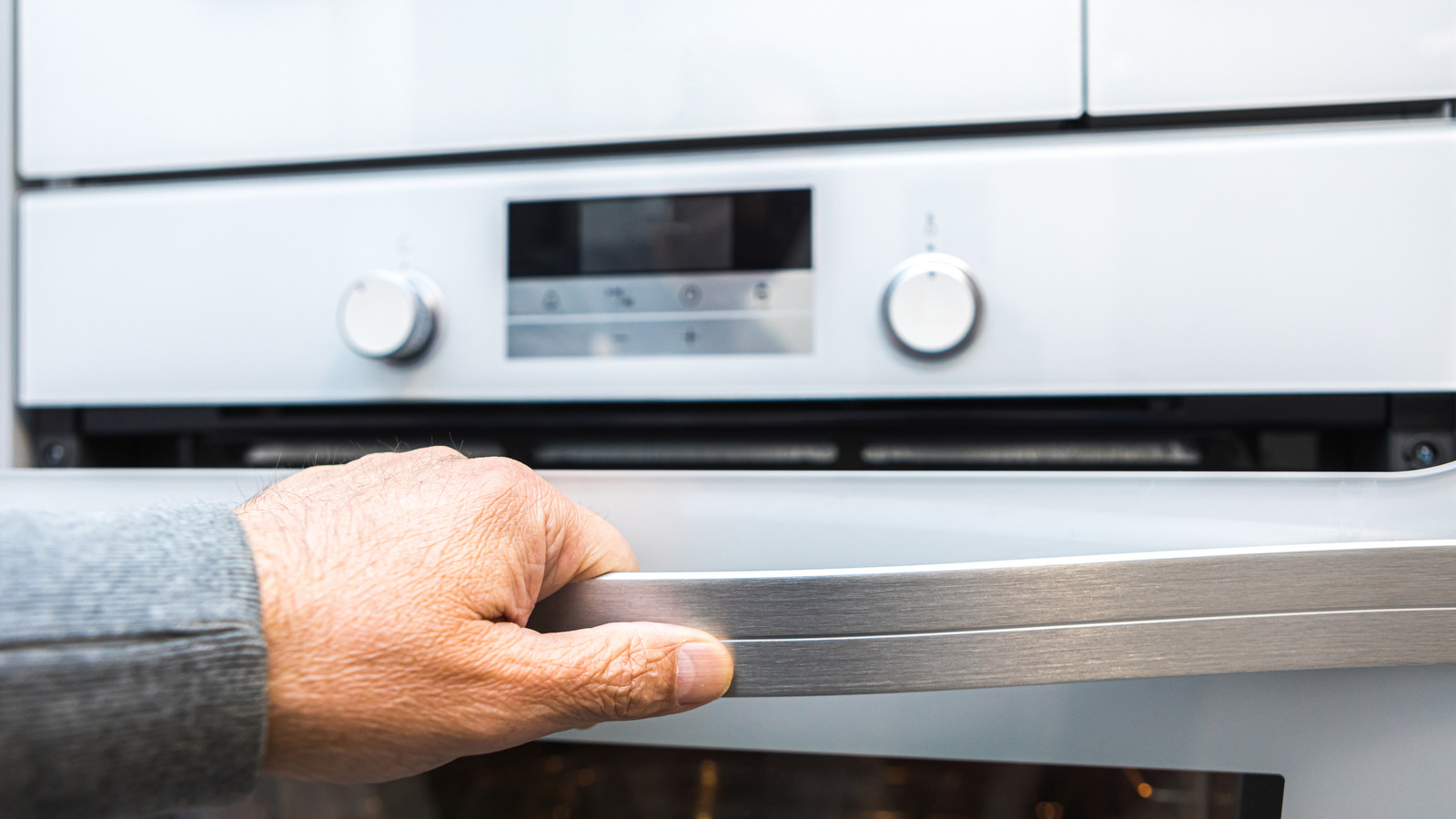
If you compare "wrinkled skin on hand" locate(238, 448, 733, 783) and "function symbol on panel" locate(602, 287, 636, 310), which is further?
"function symbol on panel" locate(602, 287, 636, 310)

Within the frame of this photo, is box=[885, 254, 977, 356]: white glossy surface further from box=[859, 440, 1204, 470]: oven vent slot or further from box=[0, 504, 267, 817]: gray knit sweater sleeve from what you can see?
box=[0, 504, 267, 817]: gray knit sweater sleeve

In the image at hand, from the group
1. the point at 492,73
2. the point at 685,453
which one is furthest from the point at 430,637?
the point at 492,73

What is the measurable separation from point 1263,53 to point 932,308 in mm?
188

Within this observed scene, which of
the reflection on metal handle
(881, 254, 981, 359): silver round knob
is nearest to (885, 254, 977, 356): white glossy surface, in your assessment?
(881, 254, 981, 359): silver round knob

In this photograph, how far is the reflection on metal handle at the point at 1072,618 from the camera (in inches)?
10.2

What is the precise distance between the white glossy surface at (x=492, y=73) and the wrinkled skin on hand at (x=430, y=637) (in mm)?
199

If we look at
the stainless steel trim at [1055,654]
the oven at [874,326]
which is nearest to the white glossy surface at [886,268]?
the oven at [874,326]

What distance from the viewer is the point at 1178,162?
1.04 ft

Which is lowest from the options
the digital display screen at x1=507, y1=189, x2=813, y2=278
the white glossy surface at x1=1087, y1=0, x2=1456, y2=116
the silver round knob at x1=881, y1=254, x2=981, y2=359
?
the silver round knob at x1=881, y1=254, x2=981, y2=359

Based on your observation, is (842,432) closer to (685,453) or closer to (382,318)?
(685,453)

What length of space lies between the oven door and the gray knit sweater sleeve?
107mm

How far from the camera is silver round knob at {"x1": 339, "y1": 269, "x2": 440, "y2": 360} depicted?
35 cm

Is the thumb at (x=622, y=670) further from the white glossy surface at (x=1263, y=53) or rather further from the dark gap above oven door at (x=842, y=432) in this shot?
the white glossy surface at (x=1263, y=53)

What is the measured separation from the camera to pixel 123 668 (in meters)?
0.20
